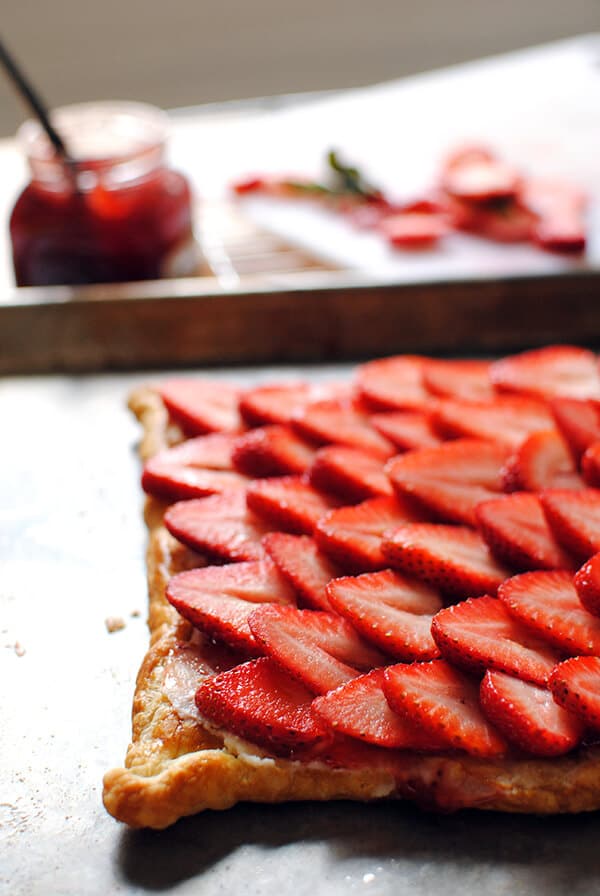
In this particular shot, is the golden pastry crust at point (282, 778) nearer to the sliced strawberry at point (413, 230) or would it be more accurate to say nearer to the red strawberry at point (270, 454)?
the red strawberry at point (270, 454)

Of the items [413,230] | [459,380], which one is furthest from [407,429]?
[413,230]

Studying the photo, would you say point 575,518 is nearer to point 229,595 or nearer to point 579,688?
point 579,688

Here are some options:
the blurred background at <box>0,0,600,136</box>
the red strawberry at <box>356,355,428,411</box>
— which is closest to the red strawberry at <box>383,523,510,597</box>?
the red strawberry at <box>356,355,428,411</box>

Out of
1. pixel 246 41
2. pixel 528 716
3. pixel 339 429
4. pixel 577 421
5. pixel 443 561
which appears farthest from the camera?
pixel 246 41

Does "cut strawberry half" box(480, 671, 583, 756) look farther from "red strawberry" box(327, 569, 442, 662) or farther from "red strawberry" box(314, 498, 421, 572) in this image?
"red strawberry" box(314, 498, 421, 572)

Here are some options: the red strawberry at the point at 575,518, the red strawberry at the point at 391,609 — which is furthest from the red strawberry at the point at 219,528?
the red strawberry at the point at 575,518

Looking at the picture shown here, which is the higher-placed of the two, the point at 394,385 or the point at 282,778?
the point at 394,385
